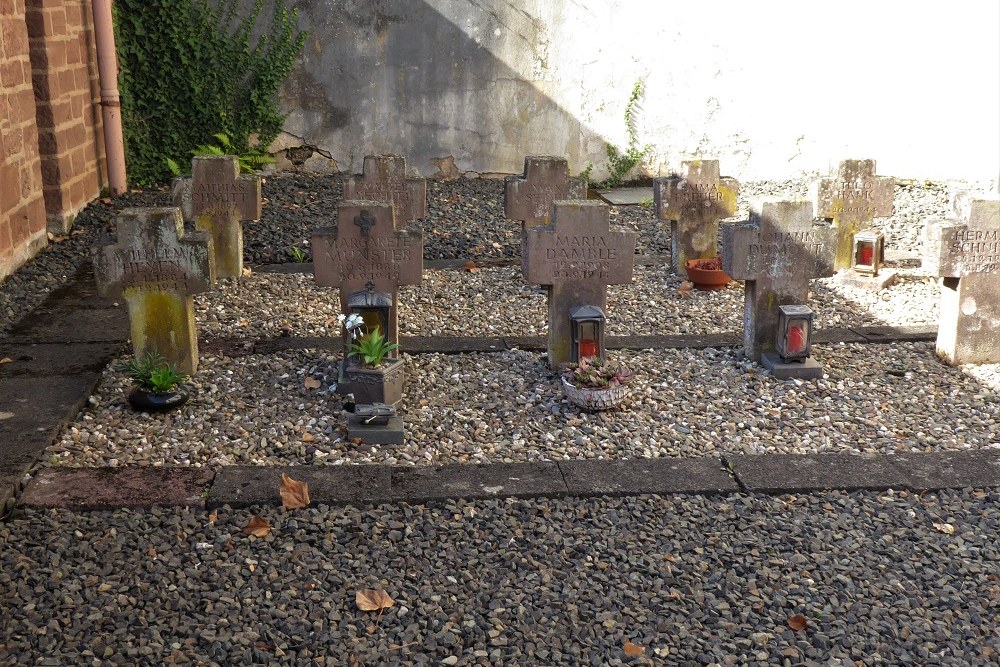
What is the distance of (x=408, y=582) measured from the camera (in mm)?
3840

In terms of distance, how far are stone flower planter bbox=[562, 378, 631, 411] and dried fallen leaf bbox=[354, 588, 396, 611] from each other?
2093mm

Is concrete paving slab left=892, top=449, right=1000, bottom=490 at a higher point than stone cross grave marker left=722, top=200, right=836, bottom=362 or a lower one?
lower

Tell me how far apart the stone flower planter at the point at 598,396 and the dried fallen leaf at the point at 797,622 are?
2058 mm

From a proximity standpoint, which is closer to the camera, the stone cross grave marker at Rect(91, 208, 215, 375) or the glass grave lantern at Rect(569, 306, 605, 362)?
the stone cross grave marker at Rect(91, 208, 215, 375)

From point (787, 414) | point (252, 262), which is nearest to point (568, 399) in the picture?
point (787, 414)

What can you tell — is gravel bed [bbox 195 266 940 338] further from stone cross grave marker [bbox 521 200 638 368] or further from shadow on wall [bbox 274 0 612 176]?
shadow on wall [bbox 274 0 612 176]

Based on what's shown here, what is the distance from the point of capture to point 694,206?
880cm

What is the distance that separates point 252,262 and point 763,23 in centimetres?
701

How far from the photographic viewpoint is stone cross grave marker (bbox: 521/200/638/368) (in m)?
6.02

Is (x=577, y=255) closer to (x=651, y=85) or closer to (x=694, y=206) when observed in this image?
(x=694, y=206)

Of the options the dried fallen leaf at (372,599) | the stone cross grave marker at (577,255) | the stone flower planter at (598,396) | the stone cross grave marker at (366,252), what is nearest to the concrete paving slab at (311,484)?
the dried fallen leaf at (372,599)

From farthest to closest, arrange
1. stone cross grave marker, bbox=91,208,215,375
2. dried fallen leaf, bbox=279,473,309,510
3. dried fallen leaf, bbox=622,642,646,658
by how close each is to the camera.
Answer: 1. stone cross grave marker, bbox=91,208,215,375
2. dried fallen leaf, bbox=279,473,309,510
3. dried fallen leaf, bbox=622,642,646,658

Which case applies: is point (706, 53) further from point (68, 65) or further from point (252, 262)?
point (68, 65)

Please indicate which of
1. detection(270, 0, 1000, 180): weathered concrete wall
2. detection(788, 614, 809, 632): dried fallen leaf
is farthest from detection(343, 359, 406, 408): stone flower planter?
detection(270, 0, 1000, 180): weathered concrete wall
